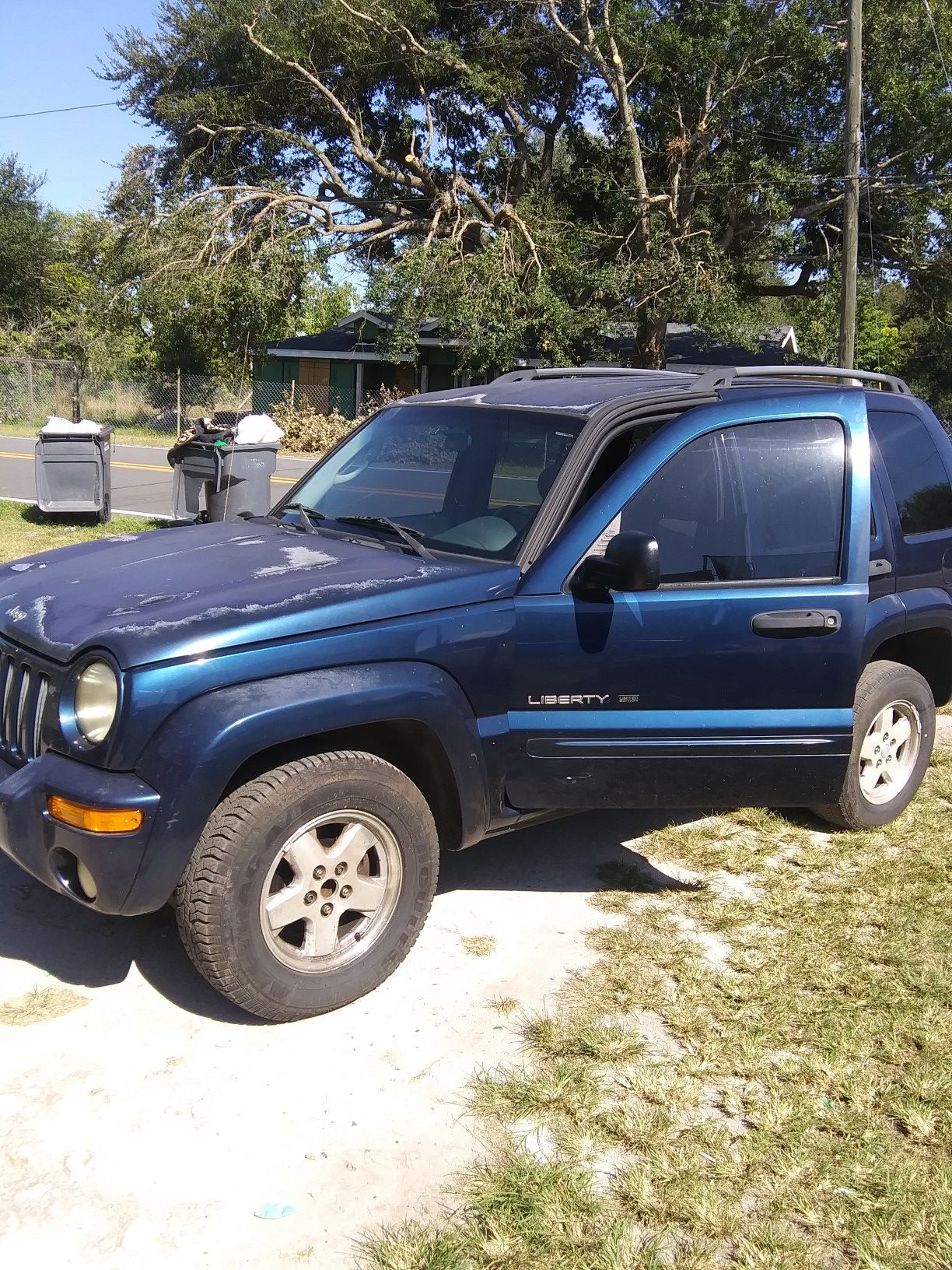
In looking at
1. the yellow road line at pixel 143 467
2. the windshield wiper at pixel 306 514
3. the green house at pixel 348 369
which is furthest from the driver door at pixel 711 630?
the green house at pixel 348 369

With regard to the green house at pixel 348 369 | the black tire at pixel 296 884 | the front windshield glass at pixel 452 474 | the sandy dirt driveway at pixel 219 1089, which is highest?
the green house at pixel 348 369

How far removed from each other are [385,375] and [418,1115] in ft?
128

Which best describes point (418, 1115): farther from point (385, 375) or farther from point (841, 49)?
point (385, 375)

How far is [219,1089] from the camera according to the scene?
2.98 m

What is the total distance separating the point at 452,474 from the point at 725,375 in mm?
1171

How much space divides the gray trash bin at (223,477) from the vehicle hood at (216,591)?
696cm

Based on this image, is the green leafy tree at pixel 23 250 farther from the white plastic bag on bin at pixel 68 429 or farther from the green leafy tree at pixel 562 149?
the white plastic bag on bin at pixel 68 429

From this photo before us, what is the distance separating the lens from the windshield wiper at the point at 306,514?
13.8 feet

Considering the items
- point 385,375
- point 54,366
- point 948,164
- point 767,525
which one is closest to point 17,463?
point 54,366

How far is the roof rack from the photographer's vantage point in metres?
4.30

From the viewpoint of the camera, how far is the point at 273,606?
3.20 meters

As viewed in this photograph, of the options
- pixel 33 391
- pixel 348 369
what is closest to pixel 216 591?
pixel 33 391

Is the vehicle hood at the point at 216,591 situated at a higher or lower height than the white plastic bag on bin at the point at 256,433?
lower

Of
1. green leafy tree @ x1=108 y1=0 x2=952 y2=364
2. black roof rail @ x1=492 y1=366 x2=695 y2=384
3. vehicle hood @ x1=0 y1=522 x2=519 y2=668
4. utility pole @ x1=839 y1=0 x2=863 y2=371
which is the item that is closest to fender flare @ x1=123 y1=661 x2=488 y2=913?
vehicle hood @ x1=0 y1=522 x2=519 y2=668
